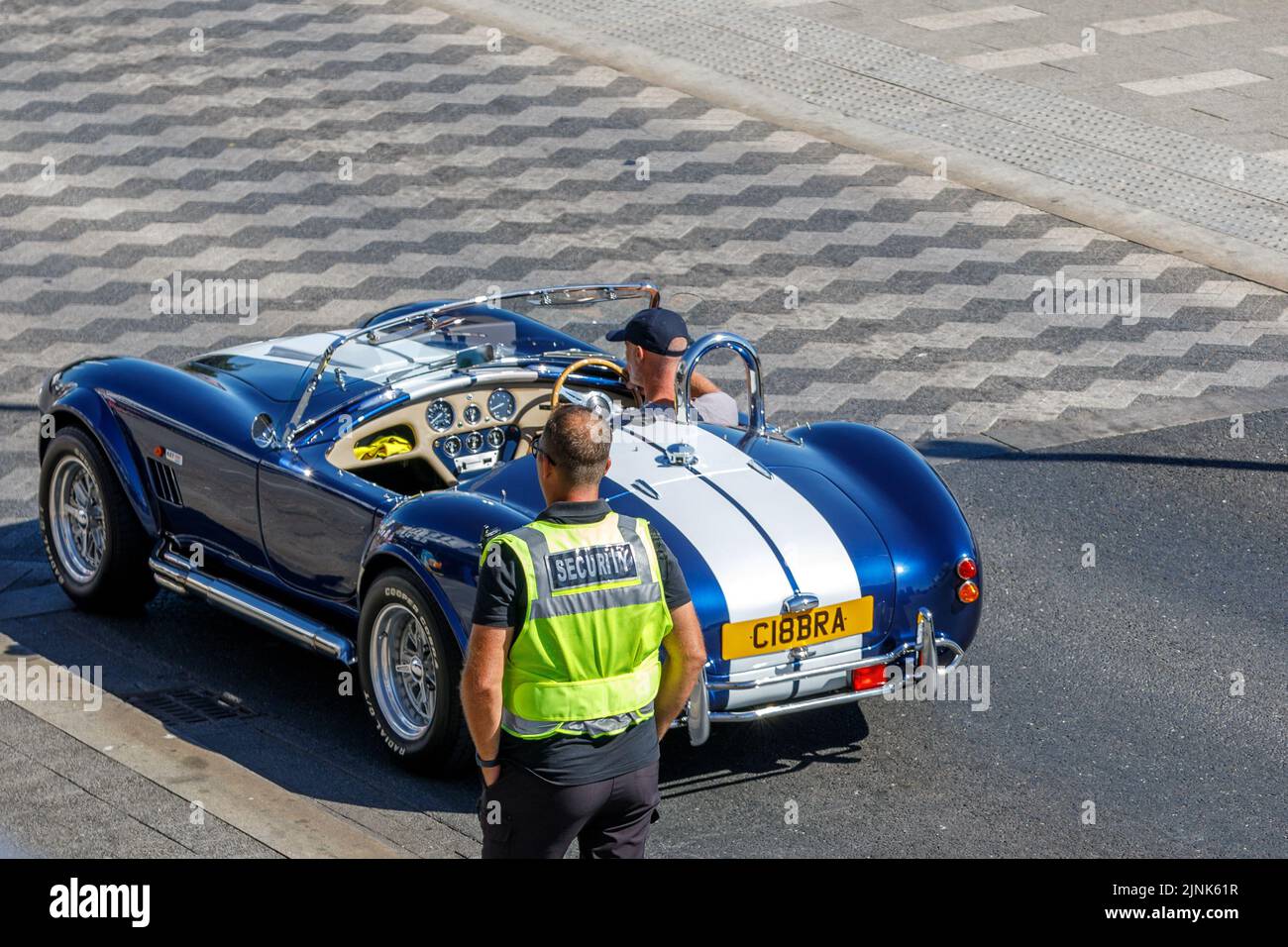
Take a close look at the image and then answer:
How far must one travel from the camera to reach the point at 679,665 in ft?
15.9

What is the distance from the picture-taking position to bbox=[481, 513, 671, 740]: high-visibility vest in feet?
14.9

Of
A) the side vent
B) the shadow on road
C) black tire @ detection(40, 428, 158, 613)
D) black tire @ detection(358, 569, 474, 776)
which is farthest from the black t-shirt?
the shadow on road

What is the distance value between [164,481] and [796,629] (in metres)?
2.90

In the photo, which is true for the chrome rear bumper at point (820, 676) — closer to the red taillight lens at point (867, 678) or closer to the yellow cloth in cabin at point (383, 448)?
the red taillight lens at point (867, 678)

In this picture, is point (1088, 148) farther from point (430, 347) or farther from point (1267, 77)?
point (430, 347)

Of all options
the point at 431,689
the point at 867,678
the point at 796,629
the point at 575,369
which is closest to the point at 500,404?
→ the point at 575,369

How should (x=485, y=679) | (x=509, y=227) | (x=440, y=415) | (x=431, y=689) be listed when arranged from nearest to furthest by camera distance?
1. (x=485, y=679)
2. (x=431, y=689)
3. (x=440, y=415)
4. (x=509, y=227)

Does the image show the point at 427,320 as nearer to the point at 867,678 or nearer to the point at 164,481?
the point at 164,481

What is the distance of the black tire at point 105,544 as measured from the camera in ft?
25.9

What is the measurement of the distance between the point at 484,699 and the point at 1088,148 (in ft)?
37.3

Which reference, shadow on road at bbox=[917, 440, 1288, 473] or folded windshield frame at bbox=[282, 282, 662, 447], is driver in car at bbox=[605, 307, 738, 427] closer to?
folded windshield frame at bbox=[282, 282, 662, 447]

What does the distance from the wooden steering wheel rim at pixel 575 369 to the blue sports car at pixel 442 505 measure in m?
0.02

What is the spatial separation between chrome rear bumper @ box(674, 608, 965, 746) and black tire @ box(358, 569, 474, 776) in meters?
0.78

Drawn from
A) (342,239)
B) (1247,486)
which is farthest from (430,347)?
(342,239)
